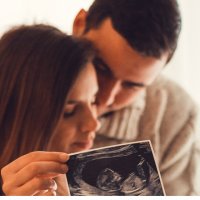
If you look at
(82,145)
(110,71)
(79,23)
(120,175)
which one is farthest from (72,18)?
(120,175)

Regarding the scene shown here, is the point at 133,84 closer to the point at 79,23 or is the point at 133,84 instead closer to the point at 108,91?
the point at 108,91

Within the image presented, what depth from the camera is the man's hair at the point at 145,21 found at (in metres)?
0.68

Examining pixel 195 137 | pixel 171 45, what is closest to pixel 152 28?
pixel 171 45

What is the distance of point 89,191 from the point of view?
1.86ft

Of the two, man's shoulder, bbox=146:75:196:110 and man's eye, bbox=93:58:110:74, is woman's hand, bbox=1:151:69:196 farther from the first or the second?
man's shoulder, bbox=146:75:196:110

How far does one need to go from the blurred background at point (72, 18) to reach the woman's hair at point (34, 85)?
3.3 inches

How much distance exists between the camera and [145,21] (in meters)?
0.68

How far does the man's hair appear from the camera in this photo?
68 centimetres

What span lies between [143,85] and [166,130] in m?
0.13

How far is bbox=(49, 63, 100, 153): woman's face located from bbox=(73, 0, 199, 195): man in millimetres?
46

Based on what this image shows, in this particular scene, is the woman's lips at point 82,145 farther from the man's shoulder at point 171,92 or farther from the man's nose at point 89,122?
the man's shoulder at point 171,92

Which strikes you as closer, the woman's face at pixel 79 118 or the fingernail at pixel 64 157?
the fingernail at pixel 64 157

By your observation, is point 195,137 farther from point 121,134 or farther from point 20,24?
point 20,24

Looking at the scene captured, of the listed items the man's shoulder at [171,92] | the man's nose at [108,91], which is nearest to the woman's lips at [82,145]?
the man's nose at [108,91]
